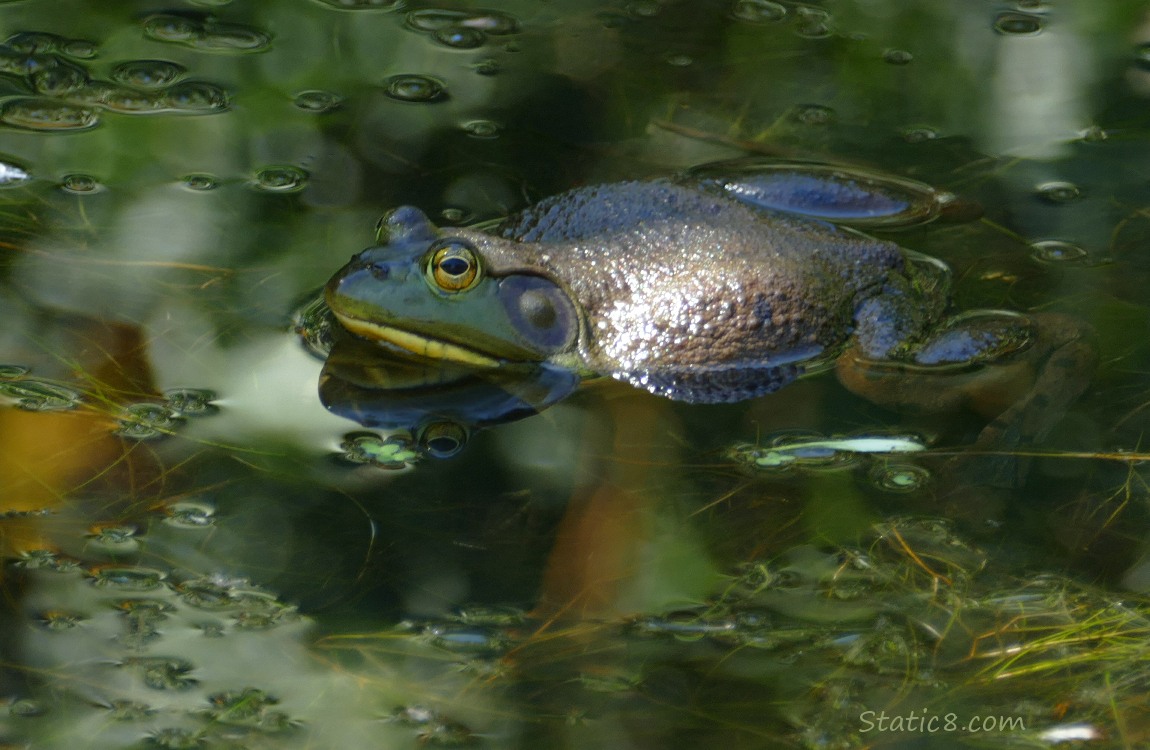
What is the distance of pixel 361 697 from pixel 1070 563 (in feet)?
5.71

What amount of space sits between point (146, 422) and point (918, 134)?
3202mm

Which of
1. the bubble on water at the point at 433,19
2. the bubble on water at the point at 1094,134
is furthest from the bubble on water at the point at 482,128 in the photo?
the bubble on water at the point at 1094,134

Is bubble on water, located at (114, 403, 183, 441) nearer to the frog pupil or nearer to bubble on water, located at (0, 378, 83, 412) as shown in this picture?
bubble on water, located at (0, 378, 83, 412)

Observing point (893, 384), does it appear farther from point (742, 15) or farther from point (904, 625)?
point (742, 15)

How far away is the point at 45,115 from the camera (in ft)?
14.6

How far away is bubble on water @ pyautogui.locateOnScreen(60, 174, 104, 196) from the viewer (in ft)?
13.4

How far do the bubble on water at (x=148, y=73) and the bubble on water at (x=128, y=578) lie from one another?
256 cm

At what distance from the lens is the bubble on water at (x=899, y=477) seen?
3.14 metres

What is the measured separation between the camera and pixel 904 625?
2.71m

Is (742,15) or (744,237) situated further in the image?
(742,15)

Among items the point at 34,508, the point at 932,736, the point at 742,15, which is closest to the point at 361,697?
the point at 34,508

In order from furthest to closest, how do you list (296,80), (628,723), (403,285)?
(296,80) → (403,285) → (628,723)

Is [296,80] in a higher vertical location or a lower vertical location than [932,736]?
higher

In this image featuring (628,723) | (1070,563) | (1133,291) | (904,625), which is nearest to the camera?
(628,723)
